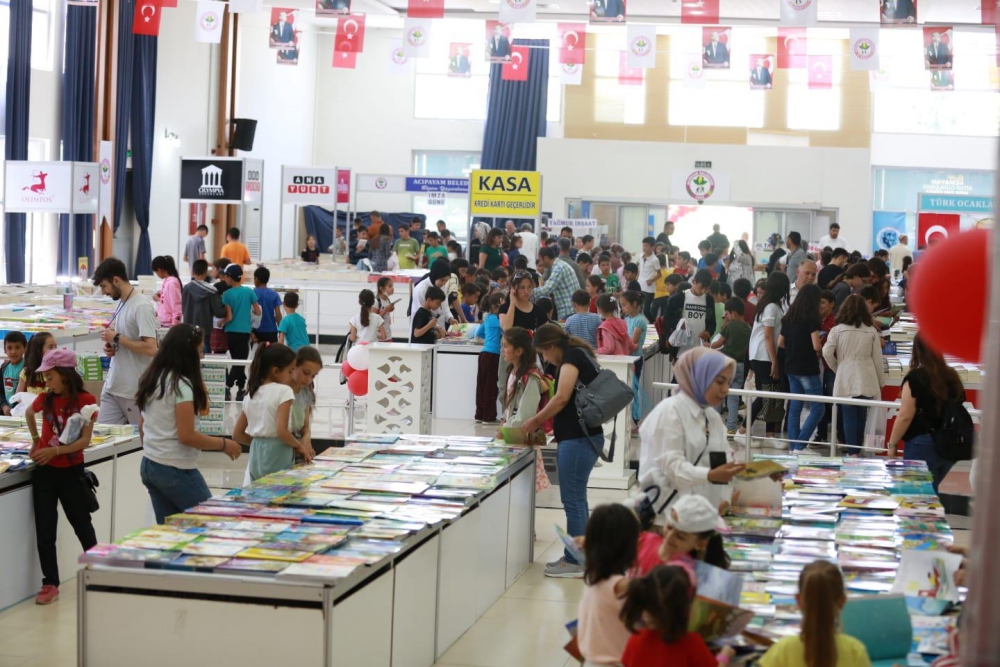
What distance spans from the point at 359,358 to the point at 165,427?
4.47m

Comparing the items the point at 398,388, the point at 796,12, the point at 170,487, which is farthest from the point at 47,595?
the point at 796,12

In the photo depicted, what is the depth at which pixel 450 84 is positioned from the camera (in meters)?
28.3

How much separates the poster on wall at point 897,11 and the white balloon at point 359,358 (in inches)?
301

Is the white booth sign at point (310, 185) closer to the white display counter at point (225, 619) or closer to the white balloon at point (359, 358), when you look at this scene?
the white balloon at point (359, 358)

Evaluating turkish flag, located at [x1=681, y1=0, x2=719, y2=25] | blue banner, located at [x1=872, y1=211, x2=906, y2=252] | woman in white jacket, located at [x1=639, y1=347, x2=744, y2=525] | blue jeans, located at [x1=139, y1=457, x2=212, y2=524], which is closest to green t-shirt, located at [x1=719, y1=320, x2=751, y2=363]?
woman in white jacket, located at [x1=639, y1=347, x2=744, y2=525]

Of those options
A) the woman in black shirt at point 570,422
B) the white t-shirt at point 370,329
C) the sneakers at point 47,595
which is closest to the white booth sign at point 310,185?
the white t-shirt at point 370,329

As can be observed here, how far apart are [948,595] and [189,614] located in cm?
243

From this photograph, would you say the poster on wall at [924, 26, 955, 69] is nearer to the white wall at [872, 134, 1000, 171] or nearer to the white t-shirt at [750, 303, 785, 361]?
the white t-shirt at [750, 303, 785, 361]

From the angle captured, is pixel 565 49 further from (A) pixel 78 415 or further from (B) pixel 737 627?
(B) pixel 737 627

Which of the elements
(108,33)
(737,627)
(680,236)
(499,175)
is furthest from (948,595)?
(680,236)

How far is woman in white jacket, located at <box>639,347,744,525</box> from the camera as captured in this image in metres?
4.49

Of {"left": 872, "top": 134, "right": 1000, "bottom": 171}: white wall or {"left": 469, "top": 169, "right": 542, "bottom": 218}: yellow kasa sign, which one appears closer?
{"left": 469, "top": 169, "right": 542, "bottom": 218}: yellow kasa sign

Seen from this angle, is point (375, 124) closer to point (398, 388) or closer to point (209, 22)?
point (209, 22)

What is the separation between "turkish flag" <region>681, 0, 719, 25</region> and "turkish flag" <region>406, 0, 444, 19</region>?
3.04 metres
